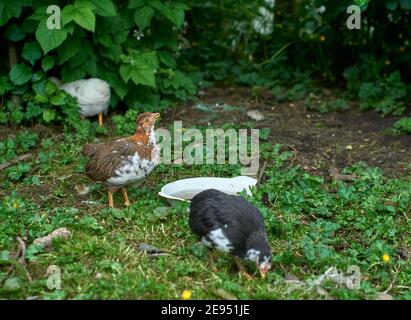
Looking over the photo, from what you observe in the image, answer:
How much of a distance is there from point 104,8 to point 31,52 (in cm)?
84

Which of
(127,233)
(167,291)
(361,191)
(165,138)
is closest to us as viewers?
(167,291)

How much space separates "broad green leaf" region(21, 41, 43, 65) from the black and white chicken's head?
11.0 feet

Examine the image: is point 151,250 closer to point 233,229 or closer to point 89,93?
point 233,229

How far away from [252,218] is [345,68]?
4656 mm

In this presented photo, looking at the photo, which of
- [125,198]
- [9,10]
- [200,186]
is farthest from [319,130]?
[9,10]

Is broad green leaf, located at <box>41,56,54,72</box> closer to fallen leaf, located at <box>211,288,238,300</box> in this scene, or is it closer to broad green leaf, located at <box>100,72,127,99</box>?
broad green leaf, located at <box>100,72,127,99</box>

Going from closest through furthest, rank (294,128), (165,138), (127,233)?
(127,233), (165,138), (294,128)

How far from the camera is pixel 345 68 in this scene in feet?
28.5

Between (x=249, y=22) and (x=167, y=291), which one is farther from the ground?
(x=249, y=22)

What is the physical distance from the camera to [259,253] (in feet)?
14.3

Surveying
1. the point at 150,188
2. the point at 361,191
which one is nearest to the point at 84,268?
the point at 150,188

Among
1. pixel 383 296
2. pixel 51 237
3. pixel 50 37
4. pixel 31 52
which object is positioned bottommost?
pixel 383 296

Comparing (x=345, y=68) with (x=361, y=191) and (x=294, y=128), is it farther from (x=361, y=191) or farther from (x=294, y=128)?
(x=361, y=191)

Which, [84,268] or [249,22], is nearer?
[84,268]
